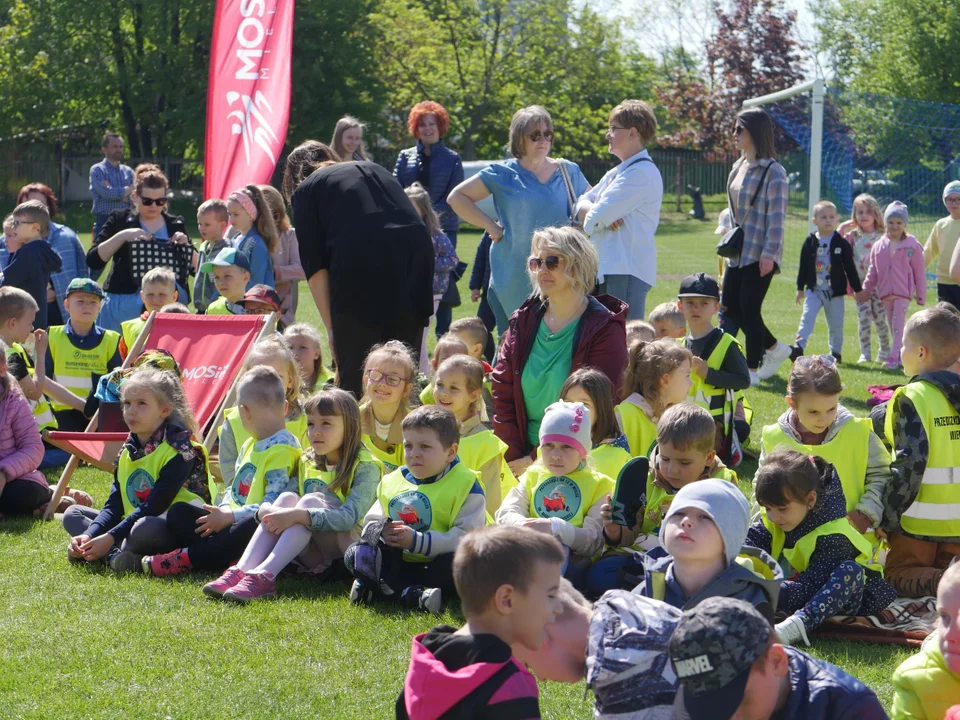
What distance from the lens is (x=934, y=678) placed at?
350 cm

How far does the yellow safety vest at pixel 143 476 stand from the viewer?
6125mm

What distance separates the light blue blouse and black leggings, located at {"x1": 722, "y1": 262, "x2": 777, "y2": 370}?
300 cm

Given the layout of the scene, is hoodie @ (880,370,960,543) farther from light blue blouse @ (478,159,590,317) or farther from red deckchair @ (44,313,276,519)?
red deckchair @ (44,313,276,519)

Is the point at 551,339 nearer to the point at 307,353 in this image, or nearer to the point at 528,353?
the point at 528,353

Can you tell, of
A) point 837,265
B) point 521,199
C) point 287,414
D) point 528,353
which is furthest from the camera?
point 837,265

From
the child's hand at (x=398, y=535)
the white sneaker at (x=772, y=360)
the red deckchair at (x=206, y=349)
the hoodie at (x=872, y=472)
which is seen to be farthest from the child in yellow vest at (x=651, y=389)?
the white sneaker at (x=772, y=360)

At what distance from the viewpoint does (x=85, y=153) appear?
42.8 metres

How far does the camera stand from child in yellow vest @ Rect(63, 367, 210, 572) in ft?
19.6

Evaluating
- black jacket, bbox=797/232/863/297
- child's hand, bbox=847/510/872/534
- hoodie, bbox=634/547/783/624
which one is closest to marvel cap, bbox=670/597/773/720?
hoodie, bbox=634/547/783/624

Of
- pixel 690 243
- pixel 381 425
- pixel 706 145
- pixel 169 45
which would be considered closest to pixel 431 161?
pixel 381 425

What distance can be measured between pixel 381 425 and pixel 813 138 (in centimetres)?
1144

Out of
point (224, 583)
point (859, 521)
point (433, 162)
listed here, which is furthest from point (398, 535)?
point (433, 162)

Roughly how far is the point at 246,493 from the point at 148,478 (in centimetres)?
51

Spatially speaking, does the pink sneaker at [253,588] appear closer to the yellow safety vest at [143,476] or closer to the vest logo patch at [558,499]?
the yellow safety vest at [143,476]
